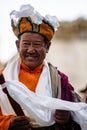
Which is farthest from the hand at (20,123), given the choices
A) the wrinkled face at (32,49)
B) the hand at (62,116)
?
the wrinkled face at (32,49)

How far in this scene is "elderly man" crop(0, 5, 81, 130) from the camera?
14.5 ft

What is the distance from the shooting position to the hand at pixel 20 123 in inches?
164

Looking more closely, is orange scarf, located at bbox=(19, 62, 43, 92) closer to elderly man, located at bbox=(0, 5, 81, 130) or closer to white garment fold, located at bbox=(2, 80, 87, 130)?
elderly man, located at bbox=(0, 5, 81, 130)

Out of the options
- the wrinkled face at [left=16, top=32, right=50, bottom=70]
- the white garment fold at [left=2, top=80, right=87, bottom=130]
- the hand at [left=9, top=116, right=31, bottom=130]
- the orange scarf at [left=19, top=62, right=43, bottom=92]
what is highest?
the wrinkled face at [left=16, top=32, right=50, bottom=70]

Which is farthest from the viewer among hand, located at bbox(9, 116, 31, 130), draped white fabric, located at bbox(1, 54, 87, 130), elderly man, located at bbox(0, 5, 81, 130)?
elderly man, located at bbox(0, 5, 81, 130)

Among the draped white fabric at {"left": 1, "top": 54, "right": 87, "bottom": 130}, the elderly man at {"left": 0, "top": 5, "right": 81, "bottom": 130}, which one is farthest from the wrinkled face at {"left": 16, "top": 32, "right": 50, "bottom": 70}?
the draped white fabric at {"left": 1, "top": 54, "right": 87, "bottom": 130}

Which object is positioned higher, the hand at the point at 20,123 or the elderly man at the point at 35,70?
the elderly man at the point at 35,70

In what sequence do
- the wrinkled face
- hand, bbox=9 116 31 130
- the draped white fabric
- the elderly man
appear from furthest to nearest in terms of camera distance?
the wrinkled face, the elderly man, the draped white fabric, hand, bbox=9 116 31 130

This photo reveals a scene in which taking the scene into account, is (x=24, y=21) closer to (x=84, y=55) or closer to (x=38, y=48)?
(x=38, y=48)

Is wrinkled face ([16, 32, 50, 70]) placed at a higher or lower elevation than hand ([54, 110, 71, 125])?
higher

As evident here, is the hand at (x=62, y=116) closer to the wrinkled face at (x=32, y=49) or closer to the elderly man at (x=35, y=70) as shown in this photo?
the elderly man at (x=35, y=70)

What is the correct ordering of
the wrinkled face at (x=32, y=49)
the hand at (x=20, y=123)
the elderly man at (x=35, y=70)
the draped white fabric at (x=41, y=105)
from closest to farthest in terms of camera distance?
the hand at (x=20, y=123) → the draped white fabric at (x=41, y=105) → the elderly man at (x=35, y=70) → the wrinkled face at (x=32, y=49)

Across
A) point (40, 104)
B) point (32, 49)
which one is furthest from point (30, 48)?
point (40, 104)

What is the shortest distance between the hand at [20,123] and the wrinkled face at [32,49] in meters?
0.58
